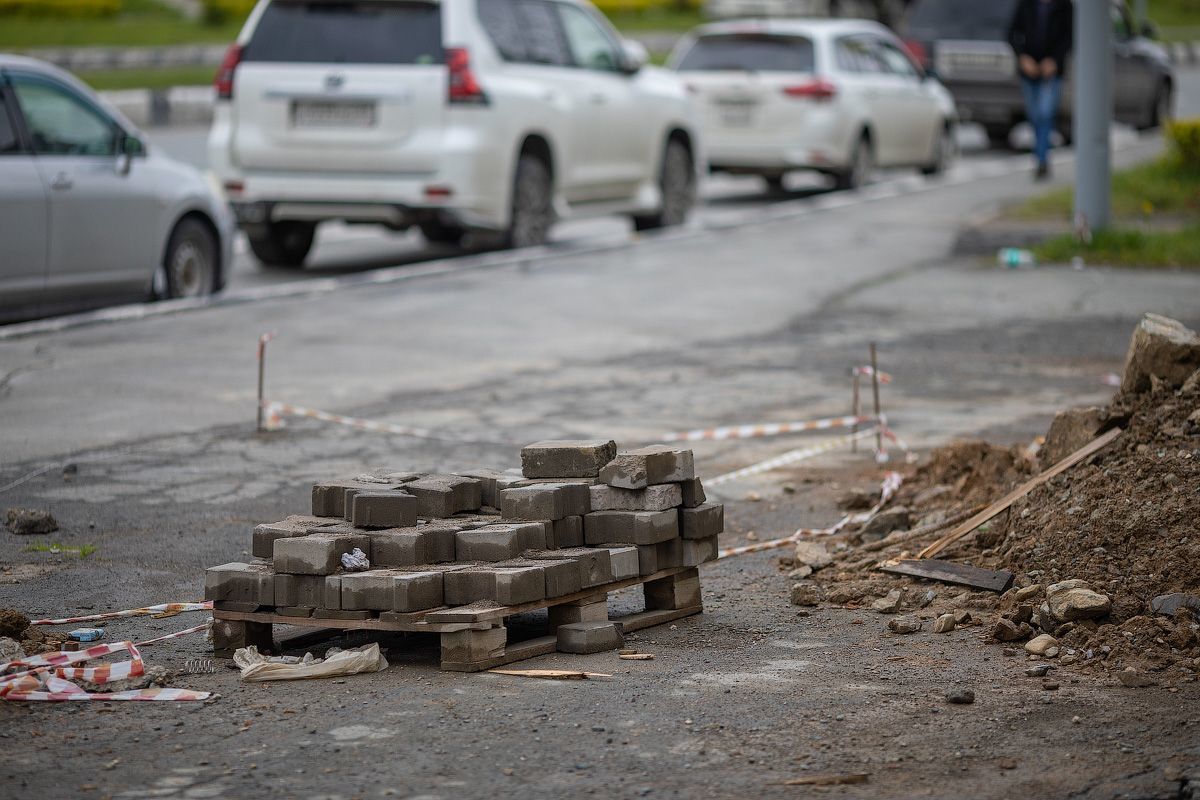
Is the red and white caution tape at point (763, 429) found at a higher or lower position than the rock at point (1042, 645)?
higher

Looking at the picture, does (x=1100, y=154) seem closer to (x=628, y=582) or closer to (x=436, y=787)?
(x=628, y=582)

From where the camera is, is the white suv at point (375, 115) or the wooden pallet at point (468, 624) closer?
the wooden pallet at point (468, 624)

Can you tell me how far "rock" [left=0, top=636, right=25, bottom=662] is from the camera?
519cm

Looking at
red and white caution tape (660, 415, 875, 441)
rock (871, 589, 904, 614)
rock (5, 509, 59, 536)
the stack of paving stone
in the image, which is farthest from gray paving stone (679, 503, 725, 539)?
red and white caution tape (660, 415, 875, 441)

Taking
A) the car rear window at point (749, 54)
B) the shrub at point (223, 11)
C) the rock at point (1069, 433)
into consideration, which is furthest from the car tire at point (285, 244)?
the shrub at point (223, 11)

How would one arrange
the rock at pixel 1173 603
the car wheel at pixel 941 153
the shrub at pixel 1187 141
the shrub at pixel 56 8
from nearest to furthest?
the rock at pixel 1173 603 → the shrub at pixel 1187 141 → the car wheel at pixel 941 153 → the shrub at pixel 56 8

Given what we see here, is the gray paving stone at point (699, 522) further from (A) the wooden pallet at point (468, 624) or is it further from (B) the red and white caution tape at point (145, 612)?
(B) the red and white caution tape at point (145, 612)

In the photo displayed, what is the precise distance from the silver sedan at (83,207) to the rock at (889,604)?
679 centimetres

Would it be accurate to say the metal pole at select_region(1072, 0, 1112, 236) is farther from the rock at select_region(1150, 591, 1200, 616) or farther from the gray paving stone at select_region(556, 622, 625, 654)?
the gray paving stone at select_region(556, 622, 625, 654)

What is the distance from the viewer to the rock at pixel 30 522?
6.86m

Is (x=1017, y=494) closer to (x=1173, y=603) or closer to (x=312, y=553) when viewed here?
(x=1173, y=603)

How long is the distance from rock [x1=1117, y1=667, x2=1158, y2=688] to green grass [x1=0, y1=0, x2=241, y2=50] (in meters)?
30.5

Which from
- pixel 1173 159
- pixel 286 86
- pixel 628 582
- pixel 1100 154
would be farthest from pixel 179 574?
pixel 1173 159

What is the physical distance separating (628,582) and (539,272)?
896 centimetres
